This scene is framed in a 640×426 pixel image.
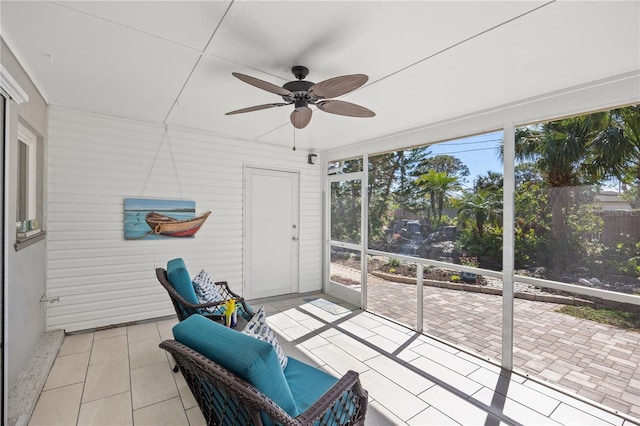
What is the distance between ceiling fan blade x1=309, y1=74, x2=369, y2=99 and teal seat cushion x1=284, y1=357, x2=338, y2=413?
185 centimetres

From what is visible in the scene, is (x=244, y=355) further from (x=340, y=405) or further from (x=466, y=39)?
(x=466, y=39)

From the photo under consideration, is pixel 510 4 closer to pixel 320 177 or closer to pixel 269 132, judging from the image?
pixel 269 132

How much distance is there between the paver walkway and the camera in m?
2.31

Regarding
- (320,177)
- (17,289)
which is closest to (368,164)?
(320,177)

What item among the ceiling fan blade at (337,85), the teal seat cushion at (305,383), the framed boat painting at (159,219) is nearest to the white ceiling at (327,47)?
the ceiling fan blade at (337,85)

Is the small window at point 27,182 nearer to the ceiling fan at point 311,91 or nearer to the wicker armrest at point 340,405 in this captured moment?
the ceiling fan at point 311,91

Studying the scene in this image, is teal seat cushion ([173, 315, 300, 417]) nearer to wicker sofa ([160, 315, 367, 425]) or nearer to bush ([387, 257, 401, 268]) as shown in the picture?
wicker sofa ([160, 315, 367, 425])

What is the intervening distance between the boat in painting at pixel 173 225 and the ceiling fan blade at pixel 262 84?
2658 millimetres

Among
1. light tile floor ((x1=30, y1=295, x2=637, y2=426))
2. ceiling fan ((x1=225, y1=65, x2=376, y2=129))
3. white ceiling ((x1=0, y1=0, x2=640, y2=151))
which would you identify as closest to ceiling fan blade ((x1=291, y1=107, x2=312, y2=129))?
ceiling fan ((x1=225, y1=65, x2=376, y2=129))

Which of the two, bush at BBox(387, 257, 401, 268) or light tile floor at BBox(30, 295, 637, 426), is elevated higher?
bush at BBox(387, 257, 401, 268)

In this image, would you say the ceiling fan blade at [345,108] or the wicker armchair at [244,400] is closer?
the wicker armchair at [244,400]

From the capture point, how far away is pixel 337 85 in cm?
194

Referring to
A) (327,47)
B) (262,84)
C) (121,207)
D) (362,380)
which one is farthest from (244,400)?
(121,207)

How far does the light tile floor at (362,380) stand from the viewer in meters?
2.20
